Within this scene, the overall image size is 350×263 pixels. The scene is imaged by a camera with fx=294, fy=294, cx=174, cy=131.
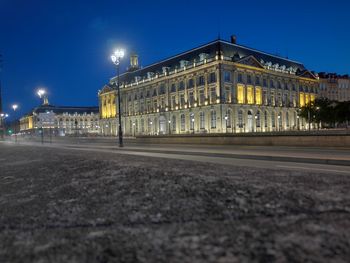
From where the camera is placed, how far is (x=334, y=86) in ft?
365

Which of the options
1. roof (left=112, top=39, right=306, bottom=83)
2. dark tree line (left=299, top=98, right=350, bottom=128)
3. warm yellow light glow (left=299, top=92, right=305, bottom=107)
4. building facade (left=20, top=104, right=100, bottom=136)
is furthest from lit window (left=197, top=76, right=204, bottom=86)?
building facade (left=20, top=104, right=100, bottom=136)

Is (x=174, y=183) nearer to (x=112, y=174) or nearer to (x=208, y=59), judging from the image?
(x=112, y=174)

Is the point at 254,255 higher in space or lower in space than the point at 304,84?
lower

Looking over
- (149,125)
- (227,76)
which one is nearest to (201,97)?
(227,76)

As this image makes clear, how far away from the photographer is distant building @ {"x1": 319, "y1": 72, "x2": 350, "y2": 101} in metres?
108

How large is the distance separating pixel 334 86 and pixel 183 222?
408ft

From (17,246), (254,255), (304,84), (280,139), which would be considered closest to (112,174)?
(17,246)

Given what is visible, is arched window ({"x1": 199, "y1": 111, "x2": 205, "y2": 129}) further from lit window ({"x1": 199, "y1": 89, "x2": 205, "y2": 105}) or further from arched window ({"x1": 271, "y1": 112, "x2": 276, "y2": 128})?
arched window ({"x1": 271, "y1": 112, "x2": 276, "y2": 128})

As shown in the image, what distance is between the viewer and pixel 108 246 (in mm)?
3254

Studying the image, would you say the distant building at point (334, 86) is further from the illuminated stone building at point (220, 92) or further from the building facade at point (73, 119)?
the building facade at point (73, 119)

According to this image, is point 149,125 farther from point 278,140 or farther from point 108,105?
point 278,140

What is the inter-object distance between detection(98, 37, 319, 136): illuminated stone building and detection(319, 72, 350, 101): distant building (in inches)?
618

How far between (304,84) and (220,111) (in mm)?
38236

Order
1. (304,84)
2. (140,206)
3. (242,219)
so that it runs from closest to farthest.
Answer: (242,219), (140,206), (304,84)
